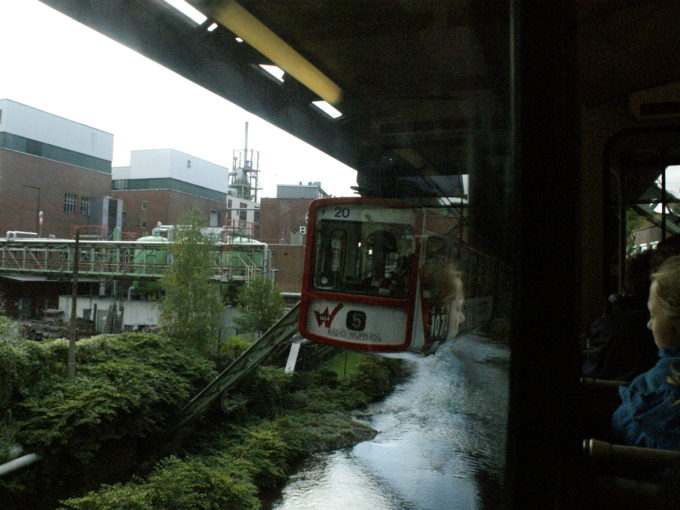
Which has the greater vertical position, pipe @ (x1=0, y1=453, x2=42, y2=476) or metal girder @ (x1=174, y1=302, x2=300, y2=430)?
metal girder @ (x1=174, y1=302, x2=300, y2=430)

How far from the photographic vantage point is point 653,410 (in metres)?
1.20

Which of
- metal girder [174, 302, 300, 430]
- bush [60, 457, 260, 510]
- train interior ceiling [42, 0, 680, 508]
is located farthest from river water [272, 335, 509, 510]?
metal girder [174, 302, 300, 430]

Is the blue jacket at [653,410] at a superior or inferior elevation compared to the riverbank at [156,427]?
superior

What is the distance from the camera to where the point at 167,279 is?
150 centimetres

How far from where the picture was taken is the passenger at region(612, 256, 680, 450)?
3.23ft

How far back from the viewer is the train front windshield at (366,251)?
82 centimetres

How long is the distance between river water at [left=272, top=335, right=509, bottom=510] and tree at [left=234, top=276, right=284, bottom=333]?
1.23 ft

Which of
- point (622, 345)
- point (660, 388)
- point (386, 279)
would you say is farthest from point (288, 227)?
point (622, 345)

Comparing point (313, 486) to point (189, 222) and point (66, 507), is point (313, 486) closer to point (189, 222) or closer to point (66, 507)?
point (189, 222)

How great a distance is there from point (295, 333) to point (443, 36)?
0.72 metres

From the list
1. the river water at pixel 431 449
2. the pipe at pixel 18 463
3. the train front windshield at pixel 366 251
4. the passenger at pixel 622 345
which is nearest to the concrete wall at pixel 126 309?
the pipe at pixel 18 463

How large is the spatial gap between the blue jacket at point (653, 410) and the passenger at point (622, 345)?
435mm

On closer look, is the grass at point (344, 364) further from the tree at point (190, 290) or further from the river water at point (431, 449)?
the tree at point (190, 290)

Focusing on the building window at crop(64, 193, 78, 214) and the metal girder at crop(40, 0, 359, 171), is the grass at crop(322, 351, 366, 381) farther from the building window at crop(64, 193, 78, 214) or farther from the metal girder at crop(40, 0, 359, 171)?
the building window at crop(64, 193, 78, 214)
